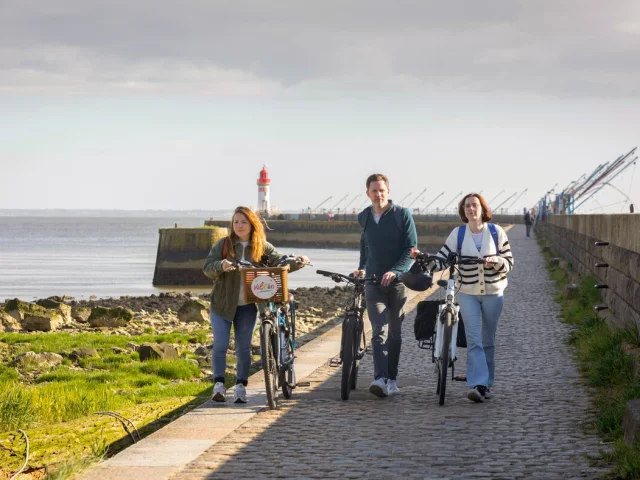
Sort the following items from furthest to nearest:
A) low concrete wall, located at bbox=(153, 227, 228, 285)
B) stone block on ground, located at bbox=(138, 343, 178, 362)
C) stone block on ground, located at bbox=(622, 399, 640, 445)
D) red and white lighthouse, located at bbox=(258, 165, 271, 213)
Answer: red and white lighthouse, located at bbox=(258, 165, 271, 213) → low concrete wall, located at bbox=(153, 227, 228, 285) → stone block on ground, located at bbox=(138, 343, 178, 362) → stone block on ground, located at bbox=(622, 399, 640, 445)

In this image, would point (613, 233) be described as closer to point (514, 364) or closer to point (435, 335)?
point (514, 364)

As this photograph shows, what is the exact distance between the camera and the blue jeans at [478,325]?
8.83 meters

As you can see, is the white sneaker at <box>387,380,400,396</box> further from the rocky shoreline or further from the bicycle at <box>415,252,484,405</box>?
the rocky shoreline

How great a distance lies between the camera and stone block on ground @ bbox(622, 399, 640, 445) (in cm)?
642

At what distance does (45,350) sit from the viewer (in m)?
16.4

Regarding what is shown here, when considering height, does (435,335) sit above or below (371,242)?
below

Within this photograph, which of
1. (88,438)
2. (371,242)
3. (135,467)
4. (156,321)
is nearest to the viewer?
(135,467)

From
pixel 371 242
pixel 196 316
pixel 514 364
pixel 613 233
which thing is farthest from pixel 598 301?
pixel 196 316

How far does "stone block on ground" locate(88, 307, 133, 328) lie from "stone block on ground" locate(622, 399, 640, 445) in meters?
16.5

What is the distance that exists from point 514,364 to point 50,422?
4.76 m

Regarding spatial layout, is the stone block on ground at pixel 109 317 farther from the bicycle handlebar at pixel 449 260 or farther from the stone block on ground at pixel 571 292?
the bicycle handlebar at pixel 449 260

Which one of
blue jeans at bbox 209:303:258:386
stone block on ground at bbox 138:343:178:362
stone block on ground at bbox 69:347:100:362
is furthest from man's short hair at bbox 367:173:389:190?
stone block on ground at bbox 69:347:100:362

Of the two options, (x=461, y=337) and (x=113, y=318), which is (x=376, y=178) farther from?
(x=113, y=318)

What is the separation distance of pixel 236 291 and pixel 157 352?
635 cm
